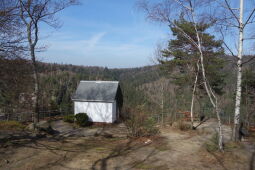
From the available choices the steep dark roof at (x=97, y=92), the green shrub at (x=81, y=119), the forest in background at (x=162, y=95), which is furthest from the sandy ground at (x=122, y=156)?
the steep dark roof at (x=97, y=92)

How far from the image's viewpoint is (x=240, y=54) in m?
7.82

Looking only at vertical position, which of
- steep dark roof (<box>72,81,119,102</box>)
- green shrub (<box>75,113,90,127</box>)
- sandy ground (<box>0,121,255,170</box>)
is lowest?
green shrub (<box>75,113,90,127</box>)

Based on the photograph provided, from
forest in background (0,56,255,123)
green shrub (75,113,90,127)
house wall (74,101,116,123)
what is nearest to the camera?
forest in background (0,56,255,123)

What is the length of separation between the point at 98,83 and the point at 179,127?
9467 mm

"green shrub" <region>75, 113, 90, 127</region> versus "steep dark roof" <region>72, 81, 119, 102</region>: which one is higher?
"steep dark roof" <region>72, 81, 119, 102</region>

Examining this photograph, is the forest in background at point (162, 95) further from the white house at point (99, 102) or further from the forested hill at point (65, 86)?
the white house at point (99, 102)

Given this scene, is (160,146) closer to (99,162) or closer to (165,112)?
(99,162)

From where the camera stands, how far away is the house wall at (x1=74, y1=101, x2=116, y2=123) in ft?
58.2

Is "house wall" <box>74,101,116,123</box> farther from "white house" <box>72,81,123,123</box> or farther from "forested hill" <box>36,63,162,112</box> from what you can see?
"forested hill" <box>36,63,162,112</box>

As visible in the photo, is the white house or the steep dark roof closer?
the white house

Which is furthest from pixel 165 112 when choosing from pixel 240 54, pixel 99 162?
pixel 99 162

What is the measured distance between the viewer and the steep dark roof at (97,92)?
18109 millimetres

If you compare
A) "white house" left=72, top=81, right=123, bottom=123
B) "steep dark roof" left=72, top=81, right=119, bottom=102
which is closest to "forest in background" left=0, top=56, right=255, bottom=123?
"white house" left=72, top=81, right=123, bottom=123

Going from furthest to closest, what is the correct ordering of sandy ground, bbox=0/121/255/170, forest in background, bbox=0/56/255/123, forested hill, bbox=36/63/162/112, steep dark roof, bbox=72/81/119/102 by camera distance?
forested hill, bbox=36/63/162/112
steep dark roof, bbox=72/81/119/102
forest in background, bbox=0/56/255/123
sandy ground, bbox=0/121/255/170
